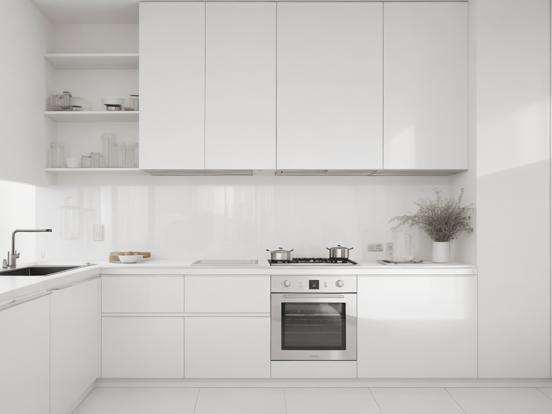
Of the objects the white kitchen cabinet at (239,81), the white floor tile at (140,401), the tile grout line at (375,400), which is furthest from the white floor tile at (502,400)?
the white kitchen cabinet at (239,81)

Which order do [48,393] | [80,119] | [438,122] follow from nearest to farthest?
1. [48,393]
2. [438,122]
3. [80,119]

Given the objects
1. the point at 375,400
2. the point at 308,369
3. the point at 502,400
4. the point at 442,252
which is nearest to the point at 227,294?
the point at 308,369

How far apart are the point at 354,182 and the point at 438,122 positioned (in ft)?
2.53

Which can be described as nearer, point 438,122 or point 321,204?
point 438,122

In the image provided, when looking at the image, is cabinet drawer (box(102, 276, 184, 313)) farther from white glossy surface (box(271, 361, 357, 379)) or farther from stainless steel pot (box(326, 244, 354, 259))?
stainless steel pot (box(326, 244, 354, 259))

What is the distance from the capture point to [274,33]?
11.3ft

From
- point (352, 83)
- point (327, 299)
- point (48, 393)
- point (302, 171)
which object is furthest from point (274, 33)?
point (48, 393)

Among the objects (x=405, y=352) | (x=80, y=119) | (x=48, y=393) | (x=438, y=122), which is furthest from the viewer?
(x=80, y=119)

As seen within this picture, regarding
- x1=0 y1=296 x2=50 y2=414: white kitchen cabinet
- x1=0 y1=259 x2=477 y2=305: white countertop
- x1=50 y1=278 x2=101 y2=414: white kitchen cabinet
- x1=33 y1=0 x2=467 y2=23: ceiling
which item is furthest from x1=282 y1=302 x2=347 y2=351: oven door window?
x1=33 y1=0 x2=467 y2=23: ceiling

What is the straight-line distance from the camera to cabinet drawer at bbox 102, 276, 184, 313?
3.24 meters

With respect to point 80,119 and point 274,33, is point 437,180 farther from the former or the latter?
point 80,119

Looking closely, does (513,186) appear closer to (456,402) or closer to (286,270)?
(456,402)

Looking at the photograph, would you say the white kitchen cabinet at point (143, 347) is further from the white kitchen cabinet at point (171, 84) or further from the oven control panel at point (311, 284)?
the white kitchen cabinet at point (171, 84)

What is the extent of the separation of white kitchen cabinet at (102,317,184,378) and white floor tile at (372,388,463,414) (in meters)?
1.34
